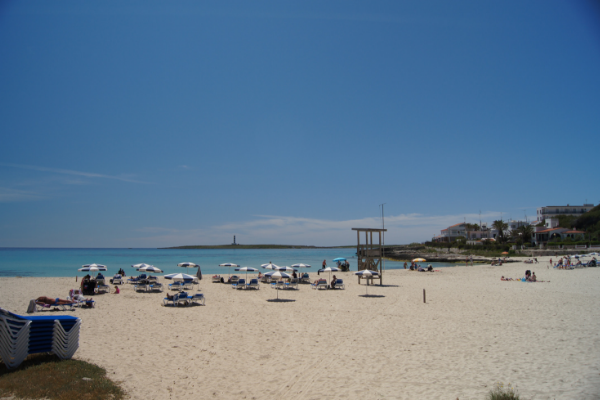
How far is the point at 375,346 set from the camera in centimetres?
924

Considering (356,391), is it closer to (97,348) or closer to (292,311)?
(97,348)

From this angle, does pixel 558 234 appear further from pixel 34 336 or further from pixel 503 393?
pixel 34 336

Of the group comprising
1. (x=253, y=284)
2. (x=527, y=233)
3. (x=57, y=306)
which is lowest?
(x=253, y=284)

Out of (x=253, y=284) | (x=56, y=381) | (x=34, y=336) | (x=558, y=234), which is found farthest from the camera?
(x=558, y=234)

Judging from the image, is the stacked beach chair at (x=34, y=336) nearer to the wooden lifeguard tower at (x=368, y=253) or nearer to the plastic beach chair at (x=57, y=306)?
the plastic beach chair at (x=57, y=306)

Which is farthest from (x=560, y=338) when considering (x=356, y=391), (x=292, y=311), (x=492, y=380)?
A: (x=292, y=311)

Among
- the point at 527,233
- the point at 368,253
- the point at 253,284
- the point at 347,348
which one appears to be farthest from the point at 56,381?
the point at 527,233

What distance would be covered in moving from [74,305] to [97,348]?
719cm

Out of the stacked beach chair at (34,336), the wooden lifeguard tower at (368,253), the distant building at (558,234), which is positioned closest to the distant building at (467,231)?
the distant building at (558,234)

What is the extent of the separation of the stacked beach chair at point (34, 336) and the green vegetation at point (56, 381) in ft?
0.69

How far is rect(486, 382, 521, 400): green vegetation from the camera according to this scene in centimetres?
565

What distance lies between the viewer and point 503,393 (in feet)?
19.1

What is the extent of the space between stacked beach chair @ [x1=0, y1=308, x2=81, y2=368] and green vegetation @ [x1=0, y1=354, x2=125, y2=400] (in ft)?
0.69

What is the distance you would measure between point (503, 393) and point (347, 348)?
4005 millimetres
